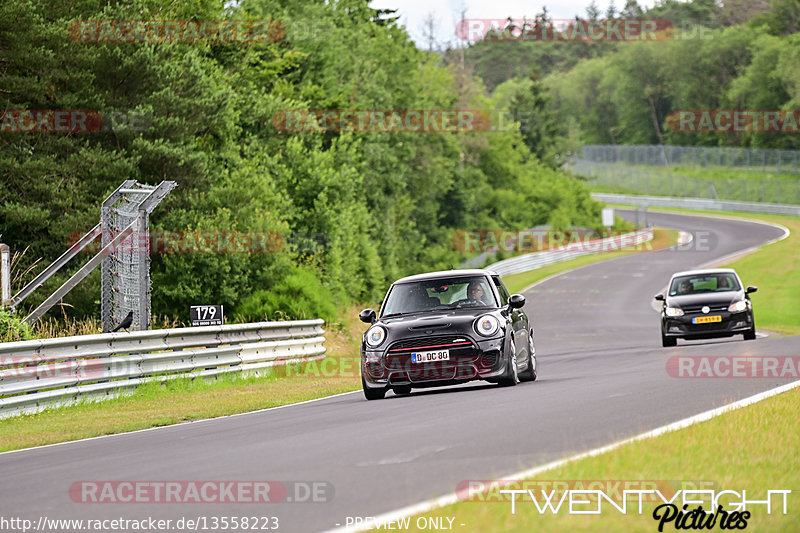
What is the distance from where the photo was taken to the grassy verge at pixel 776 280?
4073cm

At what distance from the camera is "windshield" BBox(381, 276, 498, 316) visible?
51.5 ft

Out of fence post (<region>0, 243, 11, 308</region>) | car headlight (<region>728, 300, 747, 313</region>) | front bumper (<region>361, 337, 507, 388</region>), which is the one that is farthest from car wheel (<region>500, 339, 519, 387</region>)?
car headlight (<region>728, 300, 747, 313</region>)

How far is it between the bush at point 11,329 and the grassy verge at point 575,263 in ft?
121

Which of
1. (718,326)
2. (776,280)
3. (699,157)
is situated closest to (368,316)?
(718,326)

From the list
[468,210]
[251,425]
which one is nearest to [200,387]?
[251,425]

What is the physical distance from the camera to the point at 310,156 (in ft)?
149

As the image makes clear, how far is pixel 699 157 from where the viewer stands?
123812 millimetres

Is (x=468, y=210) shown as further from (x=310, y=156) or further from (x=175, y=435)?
(x=175, y=435)

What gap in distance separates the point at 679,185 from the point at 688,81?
3848 cm

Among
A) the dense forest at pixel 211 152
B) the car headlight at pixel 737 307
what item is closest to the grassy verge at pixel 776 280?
the car headlight at pixel 737 307

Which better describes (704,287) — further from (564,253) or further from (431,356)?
(564,253)

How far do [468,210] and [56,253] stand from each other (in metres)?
58.3
